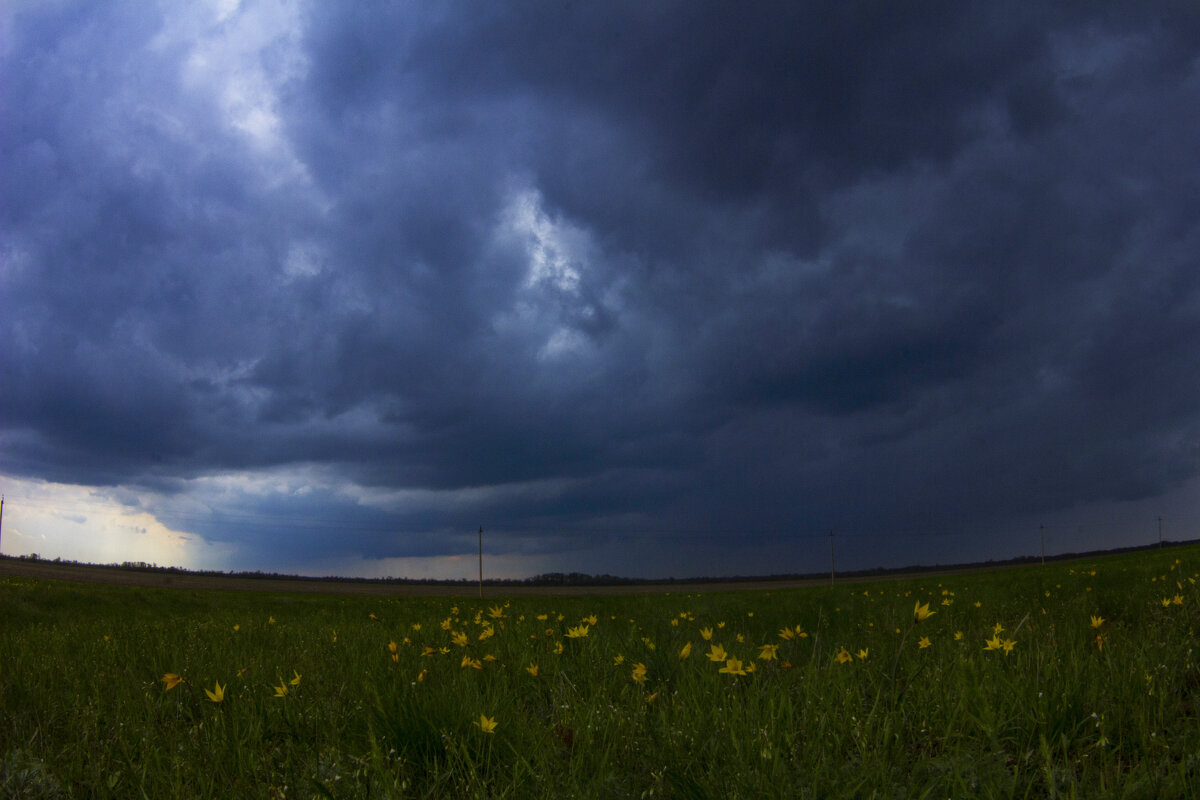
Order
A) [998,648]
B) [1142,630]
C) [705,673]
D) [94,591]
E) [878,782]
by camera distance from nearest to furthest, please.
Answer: [878,782] < [705,673] < [998,648] < [1142,630] < [94,591]

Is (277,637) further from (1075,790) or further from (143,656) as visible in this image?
(1075,790)

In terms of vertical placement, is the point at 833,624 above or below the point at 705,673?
below

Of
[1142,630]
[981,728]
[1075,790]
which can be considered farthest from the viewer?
[1142,630]

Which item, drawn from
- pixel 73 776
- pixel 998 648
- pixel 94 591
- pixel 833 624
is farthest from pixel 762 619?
pixel 94 591

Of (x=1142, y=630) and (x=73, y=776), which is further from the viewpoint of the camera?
(x=1142, y=630)

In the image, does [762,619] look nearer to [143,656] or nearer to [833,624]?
[833,624]

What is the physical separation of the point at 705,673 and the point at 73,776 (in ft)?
10.9

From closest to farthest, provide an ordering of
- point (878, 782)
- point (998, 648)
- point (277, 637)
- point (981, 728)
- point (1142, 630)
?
1. point (878, 782)
2. point (981, 728)
3. point (998, 648)
4. point (1142, 630)
5. point (277, 637)

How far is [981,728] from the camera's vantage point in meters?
2.95

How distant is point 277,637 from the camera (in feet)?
24.1

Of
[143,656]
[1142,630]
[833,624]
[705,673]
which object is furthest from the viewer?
[833,624]

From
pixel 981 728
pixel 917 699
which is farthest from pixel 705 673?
pixel 981 728

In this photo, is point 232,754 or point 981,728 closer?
point 981,728

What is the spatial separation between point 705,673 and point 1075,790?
1880 mm
